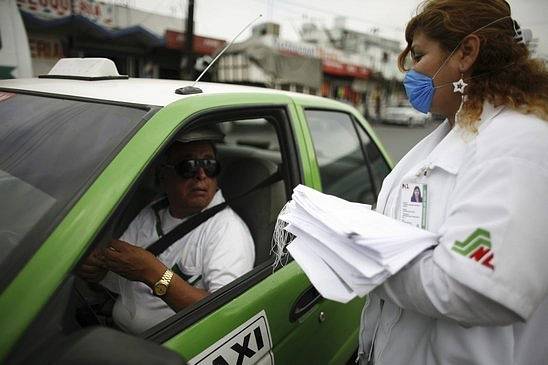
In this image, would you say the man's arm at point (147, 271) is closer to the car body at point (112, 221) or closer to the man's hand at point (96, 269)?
the man's hand at point (96, 269)

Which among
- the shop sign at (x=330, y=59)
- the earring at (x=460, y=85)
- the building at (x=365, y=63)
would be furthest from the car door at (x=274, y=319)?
the building at (x=365, y=63)

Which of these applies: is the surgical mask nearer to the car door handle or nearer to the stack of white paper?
the stack of white paper

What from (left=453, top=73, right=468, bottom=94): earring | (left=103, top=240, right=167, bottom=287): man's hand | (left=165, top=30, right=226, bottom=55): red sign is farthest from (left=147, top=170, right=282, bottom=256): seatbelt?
(left=165, top=30, right=226, bottom=55): red sign

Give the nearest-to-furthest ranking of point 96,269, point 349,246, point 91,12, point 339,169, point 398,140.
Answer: point 349,246, point 96,269, point 339,169, point 91,12, point 398,140

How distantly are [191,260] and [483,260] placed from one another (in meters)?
1.26

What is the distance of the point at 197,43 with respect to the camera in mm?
14320

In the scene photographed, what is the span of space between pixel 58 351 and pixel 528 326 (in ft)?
3.94

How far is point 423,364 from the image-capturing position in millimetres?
1093

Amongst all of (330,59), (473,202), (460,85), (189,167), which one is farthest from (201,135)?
(330,59)

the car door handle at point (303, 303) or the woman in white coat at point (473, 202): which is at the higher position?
the woman in white coat at point (473, 202)

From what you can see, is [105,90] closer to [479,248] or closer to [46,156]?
[46,156]

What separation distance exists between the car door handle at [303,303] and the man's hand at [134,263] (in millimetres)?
548

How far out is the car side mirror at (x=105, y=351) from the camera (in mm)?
687

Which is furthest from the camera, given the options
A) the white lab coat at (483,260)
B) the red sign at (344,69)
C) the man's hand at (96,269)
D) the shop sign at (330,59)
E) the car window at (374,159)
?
the red sign at (344,69)
